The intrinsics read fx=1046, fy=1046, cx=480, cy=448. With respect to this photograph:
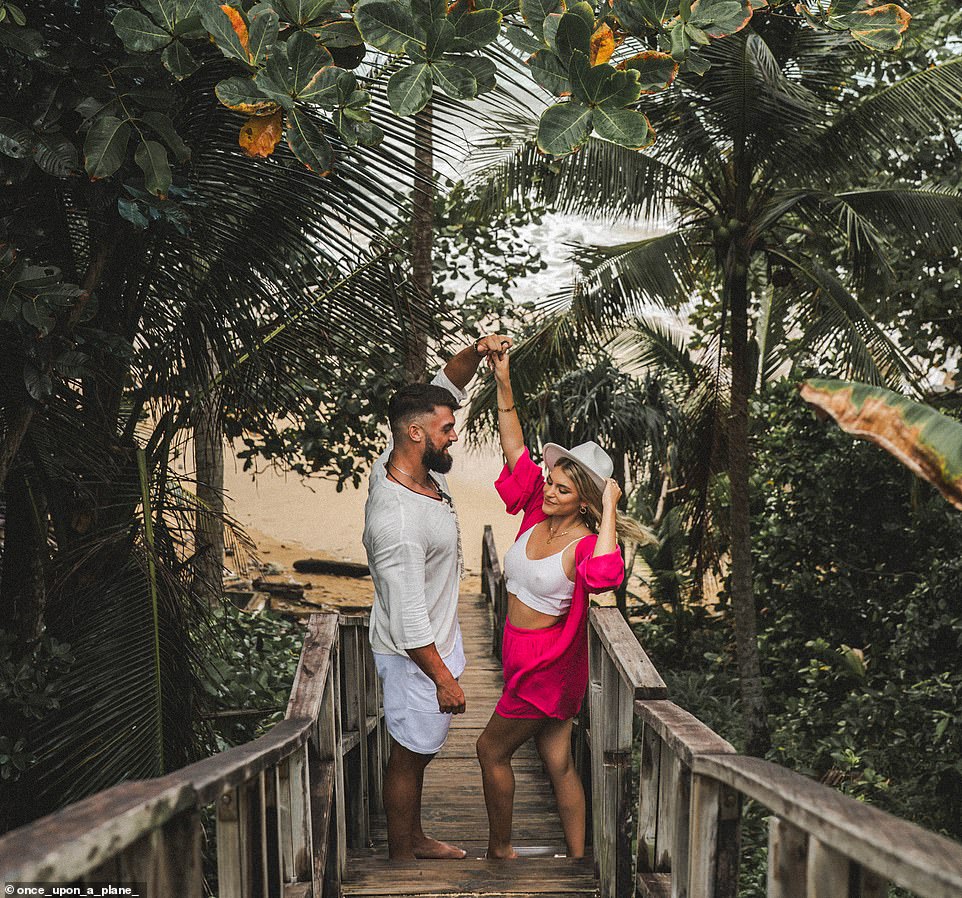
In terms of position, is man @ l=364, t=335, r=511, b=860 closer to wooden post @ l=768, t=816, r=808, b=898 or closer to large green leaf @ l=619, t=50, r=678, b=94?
large green leaf @ l=619, t=50, r=678, b=94

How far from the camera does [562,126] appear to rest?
2371 millimetres

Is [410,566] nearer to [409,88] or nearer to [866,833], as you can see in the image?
[409,88]

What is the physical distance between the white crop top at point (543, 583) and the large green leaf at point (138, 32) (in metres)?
2.10

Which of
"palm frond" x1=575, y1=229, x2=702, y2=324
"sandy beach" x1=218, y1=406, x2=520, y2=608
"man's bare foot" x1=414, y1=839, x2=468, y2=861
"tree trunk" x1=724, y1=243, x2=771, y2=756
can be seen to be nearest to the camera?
"man's bare foot" x1=414, y1=839, x2=468, y2=861

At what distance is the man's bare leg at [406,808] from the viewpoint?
153 inches

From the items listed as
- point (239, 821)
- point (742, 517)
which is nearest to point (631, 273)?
point (742, 517)

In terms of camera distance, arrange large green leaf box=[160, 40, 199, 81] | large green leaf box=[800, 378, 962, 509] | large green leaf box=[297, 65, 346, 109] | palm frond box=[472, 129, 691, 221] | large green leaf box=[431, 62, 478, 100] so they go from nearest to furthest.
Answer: large green leaf box=[800, 378, 962, 509], large green leaf box=[431, 62, 478, 100], large green leaf box=[297, 65, 346, 109], large green leaf box=[160, 40, 199, 81], palm frond box=[472, 129, 691, 221]

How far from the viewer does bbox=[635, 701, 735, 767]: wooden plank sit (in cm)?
237

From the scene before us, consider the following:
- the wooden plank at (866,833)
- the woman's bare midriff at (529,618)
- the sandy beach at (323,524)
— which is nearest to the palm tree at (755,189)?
the woman's bare midriff at (529,618)

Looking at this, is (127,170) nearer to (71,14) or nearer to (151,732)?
(71,14)

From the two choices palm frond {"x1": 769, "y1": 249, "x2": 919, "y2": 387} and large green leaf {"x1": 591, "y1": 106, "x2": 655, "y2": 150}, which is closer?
large green leaf {"x1": 591, "y1": 106, "x2": 655, "y2": 150}

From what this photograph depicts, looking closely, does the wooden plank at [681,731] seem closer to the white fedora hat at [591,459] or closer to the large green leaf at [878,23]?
the white fedora hat at [591,459]

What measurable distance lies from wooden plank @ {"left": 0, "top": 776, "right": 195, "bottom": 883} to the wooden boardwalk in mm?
2060

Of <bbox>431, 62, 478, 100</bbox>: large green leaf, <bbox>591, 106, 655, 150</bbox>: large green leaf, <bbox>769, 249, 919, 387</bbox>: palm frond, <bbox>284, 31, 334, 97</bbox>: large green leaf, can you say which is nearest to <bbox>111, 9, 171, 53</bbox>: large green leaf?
<bbox>284, 31, 334, 97</bbox>: large green leaf
